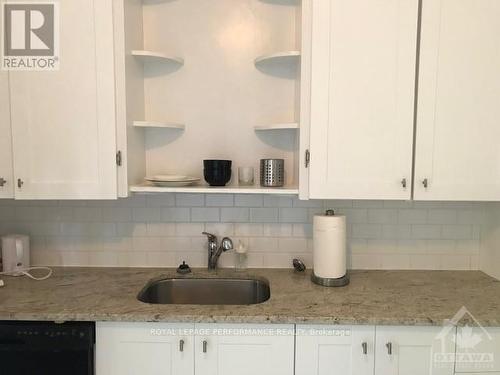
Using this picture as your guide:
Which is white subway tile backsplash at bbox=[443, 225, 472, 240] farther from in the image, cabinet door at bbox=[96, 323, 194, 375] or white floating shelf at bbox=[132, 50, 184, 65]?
white floating shelf at bbox=[132, 50, 184, 65]

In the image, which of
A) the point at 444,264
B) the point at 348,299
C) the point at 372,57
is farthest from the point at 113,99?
the point at 444,264

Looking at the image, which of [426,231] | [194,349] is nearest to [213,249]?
[194,349]

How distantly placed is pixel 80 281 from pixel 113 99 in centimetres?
94

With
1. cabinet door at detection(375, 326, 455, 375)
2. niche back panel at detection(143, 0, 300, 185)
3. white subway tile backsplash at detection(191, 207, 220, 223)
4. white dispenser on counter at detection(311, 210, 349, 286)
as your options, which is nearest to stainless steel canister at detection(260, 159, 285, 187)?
niche back panel at detection(143, 0, 300, 185)

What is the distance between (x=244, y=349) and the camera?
1.55m

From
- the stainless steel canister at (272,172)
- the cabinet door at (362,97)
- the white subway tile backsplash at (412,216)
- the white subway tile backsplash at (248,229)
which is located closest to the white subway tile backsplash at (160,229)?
the white subway tile backsplash at (248,229)

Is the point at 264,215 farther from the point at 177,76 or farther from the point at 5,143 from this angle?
the point at 5,143

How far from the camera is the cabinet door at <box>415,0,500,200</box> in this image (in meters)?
1.68

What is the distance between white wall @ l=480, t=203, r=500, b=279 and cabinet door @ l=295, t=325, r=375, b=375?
0.93 meters

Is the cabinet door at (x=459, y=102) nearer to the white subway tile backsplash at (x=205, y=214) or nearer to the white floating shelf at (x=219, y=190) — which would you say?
the white floating shelf at (x=219, y=190)

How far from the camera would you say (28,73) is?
1.74 metres

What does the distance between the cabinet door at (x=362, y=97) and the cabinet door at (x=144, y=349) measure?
90cm

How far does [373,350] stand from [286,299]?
1.36 ft

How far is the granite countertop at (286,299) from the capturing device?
151 cm
